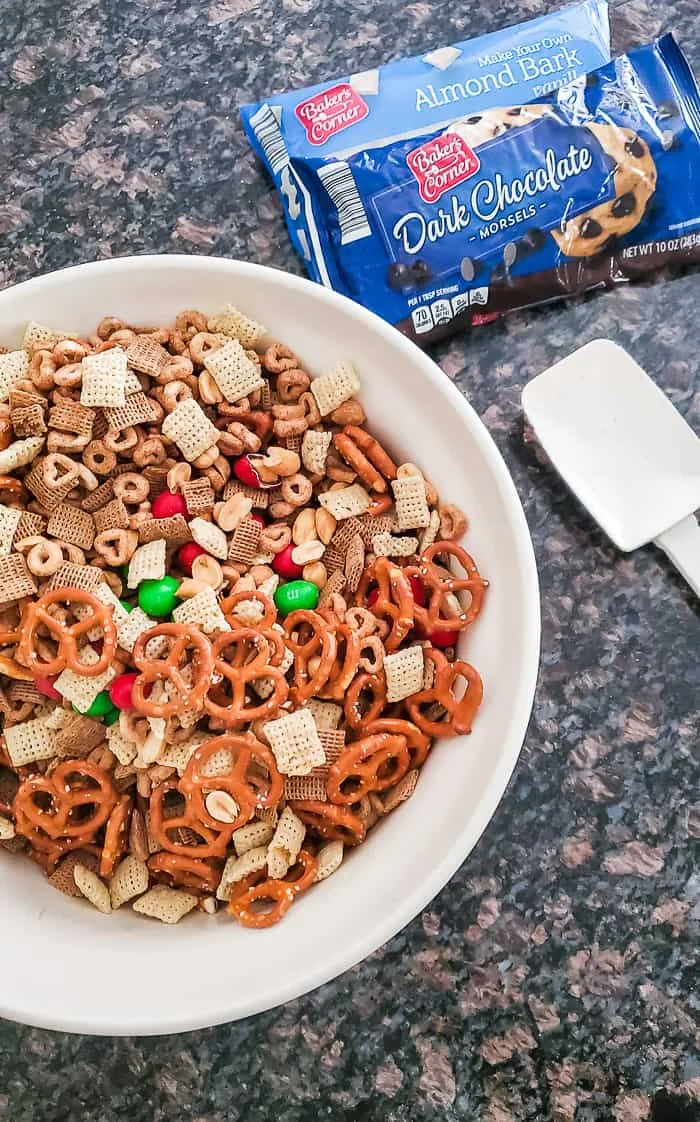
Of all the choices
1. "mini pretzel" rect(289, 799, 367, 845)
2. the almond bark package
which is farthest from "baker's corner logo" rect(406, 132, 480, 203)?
"mini pretzel" rect(289, 799, 367, 845)

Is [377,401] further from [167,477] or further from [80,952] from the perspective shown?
[80,952]

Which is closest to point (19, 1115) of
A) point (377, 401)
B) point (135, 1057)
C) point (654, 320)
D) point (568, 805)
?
point (135, 1057)

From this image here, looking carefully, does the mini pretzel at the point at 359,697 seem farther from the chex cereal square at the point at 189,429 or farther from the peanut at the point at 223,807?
the chex cereal square at the point at 189,429

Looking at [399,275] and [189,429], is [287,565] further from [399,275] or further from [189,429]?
[399,275]

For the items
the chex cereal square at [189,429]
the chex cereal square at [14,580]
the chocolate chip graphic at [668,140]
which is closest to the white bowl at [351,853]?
the chex cereal square at [189,429]

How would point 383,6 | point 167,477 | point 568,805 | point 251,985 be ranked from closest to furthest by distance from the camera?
1. point 251,985
2. point 167,477
3. point 568,805
4. point 383,6

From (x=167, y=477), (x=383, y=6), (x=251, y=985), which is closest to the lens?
(x=251, y=985)
